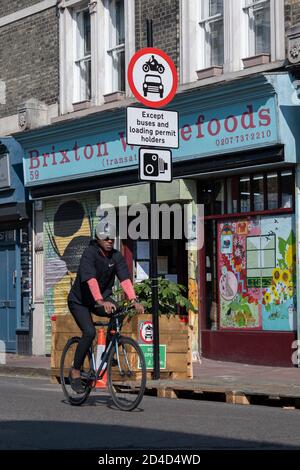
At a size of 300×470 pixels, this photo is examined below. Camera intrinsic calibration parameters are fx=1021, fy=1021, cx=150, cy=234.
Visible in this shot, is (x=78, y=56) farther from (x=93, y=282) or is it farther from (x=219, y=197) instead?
(x=93, y=282)

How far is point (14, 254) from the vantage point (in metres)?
21.2

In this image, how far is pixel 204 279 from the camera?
16922 millimetres

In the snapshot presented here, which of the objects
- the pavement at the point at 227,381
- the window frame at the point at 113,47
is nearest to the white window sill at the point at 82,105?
the window frame at the point at 113,47

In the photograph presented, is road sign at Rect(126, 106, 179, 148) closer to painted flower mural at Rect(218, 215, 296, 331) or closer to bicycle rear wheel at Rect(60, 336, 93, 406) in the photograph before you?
painted flower mural at Rect(218, 215, 296, 331)

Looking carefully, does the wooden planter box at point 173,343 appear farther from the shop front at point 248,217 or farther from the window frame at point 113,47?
the window frame at point 113,47

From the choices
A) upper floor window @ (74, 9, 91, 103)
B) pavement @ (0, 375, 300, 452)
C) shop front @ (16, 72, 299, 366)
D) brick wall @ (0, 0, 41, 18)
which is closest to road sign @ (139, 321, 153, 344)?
shop front @ (16, 72, 299, 366)

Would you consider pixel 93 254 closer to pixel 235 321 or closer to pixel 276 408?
pixel 276 408

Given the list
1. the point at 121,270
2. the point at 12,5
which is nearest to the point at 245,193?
the point at 121,270

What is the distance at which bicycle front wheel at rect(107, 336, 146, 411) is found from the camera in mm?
9758

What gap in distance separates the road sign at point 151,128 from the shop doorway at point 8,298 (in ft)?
28.8

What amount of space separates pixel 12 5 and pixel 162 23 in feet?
17.4

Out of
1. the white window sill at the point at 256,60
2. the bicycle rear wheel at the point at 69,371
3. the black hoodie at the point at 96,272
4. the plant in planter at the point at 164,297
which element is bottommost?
the bicycle rear wheel at the point at 69,371

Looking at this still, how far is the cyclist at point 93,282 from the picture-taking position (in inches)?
402
